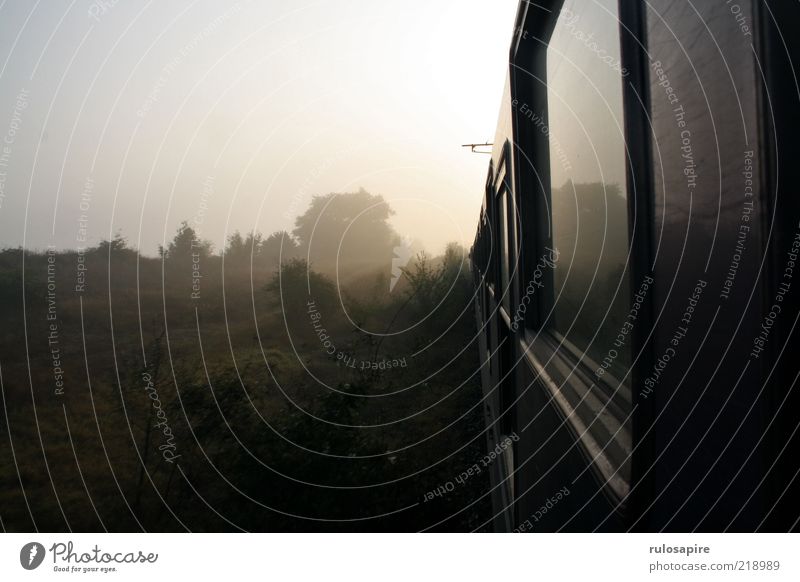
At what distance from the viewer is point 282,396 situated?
3939mm

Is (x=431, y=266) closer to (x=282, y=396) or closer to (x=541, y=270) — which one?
(x=282, y=396)

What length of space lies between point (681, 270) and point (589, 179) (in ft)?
1.85

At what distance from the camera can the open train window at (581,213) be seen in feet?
3.01

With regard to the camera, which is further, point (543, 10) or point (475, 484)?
point (475, 484)

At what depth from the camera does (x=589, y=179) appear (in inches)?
45.5

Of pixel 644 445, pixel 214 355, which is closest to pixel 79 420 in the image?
pixel 214 355

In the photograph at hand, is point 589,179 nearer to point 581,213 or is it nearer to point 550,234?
point 581,213

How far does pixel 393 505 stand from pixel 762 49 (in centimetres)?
318
